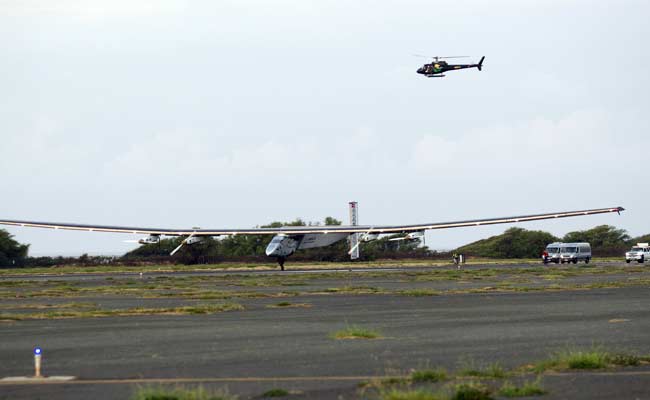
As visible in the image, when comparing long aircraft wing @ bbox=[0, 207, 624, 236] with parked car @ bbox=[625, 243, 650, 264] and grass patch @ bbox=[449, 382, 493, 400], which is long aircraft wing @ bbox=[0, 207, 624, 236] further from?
grass patch @ bbox=[449, 382, 493, 400]

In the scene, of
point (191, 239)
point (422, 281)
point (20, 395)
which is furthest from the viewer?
point (191, 239)

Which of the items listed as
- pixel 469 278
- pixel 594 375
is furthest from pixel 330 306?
pixel 469 278

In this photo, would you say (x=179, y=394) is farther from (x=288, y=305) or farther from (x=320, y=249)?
(x=320, y=249)

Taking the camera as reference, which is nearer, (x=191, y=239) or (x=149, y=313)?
(x=149, y=313)

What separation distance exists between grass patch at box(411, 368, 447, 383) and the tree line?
87.2 meters

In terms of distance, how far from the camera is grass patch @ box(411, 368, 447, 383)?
47.2ft

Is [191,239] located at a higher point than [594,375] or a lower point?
higher

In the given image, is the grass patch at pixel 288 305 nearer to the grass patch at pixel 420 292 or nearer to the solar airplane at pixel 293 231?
the grass patch at pixel 420 292

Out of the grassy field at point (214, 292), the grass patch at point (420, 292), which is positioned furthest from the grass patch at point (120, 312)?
the grass patch at point (420, 292)

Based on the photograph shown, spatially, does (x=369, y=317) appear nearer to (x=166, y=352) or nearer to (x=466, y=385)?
(x=166, y=352)

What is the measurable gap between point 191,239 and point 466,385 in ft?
215

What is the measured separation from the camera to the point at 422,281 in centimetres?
4991

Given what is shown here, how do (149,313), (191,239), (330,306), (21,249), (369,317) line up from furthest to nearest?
(21,249)
(191,239)
(330,306)
(149,313)
(369,317)

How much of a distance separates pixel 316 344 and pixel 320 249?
311 feet
